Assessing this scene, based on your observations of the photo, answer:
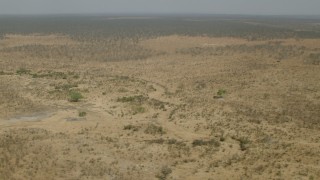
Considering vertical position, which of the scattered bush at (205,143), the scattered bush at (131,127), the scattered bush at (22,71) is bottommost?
the scattered bush at (22,71)

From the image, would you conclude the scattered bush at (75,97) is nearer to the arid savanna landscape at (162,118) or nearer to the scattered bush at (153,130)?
the arid savanna landscape at (162,118)

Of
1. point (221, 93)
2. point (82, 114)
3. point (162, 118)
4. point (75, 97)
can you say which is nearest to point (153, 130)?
point (162, 118)

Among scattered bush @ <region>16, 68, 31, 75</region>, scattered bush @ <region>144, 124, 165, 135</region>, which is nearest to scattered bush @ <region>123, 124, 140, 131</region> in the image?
scattered bush @ <region>144, 124, 165, 135</region>

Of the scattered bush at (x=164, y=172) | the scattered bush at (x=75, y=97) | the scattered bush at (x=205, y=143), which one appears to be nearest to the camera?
the scattered bush at (x=164, y=172)

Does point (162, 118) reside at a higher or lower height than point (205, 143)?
lower

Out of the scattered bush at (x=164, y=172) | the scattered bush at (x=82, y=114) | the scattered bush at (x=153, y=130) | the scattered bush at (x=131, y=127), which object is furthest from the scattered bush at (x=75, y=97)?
the scattered bush at (x=164, y=172)

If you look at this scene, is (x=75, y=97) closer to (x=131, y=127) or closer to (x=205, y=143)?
(x=131, y=127)

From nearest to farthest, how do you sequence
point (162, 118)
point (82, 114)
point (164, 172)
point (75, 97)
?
point (164, 172)
point (162, 118)
point (82, 114)
point (75, 97)
